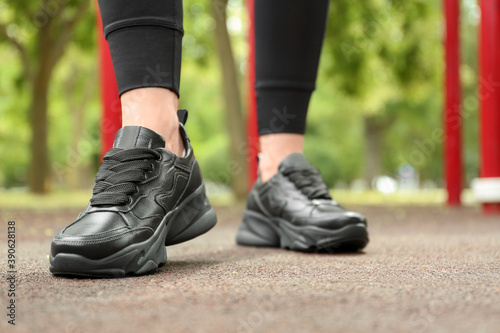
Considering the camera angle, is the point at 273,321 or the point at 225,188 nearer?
the point at 273,321

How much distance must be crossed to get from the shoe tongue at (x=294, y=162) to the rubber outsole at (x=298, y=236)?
0.49ft

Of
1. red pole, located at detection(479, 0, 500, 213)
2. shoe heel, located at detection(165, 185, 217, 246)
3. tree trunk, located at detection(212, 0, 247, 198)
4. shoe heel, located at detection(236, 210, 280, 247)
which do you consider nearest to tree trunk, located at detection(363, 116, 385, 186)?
tree trunk, located at detection(212, 0, 247, 198)

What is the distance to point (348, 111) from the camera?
14461 mm

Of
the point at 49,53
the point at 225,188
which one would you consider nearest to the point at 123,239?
the point at 49,53

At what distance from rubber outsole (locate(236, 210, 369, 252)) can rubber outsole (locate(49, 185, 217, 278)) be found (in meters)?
0.28

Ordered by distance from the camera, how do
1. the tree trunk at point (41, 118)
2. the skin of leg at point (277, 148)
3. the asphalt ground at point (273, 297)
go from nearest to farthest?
the asphalt ground at point (273, 297)
the skin of leg at point (277, 148)
the tree trunk at point (41, 118)

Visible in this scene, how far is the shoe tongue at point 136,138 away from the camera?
1.14m

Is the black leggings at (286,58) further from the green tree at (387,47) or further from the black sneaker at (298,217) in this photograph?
the green tree at (387,47)

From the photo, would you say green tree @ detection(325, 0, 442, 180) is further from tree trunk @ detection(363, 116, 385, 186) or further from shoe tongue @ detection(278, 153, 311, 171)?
shoe tongue @ detection(278, 153, 311, 171)

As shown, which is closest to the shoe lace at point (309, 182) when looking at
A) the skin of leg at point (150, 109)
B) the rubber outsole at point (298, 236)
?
the rubber outsole at point (298, 236)

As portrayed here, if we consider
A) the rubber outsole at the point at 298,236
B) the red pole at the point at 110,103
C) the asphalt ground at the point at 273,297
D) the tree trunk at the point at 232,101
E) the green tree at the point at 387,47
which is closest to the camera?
the asphalt ground at the point at 273,297

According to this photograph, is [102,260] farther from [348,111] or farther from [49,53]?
[348,111]

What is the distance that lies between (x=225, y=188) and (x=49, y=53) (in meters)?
8.87

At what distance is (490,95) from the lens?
3602 millimetres
